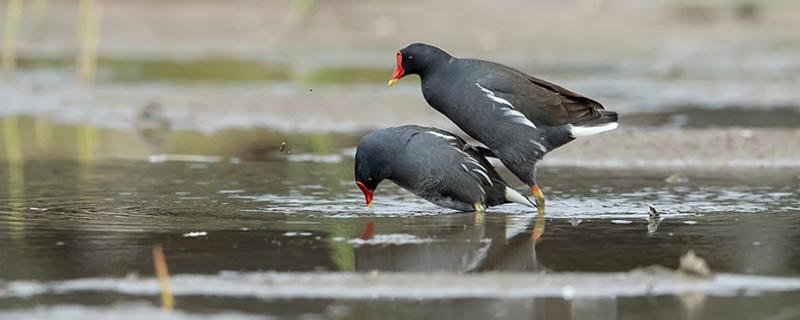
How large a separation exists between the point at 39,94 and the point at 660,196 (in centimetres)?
938

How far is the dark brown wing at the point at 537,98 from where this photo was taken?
402 inches

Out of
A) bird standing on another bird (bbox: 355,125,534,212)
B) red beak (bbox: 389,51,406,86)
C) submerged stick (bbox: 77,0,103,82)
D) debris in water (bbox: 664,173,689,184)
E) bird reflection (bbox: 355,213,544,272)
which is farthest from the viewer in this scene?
submerged stick (bbox: 77,0,103,82)

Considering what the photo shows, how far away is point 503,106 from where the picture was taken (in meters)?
10.2

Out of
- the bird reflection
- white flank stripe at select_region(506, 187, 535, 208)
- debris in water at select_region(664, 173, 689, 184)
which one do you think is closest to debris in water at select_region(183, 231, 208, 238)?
the bird reflection

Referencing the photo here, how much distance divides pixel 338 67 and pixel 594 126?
1078cm

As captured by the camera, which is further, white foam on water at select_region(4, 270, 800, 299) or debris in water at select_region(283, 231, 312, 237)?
debris in water at select_region(283, 231, 312, 237)

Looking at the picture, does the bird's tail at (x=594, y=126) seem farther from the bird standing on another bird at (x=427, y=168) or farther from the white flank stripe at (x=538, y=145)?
the bird standing on another bird at (x=427, y=168)

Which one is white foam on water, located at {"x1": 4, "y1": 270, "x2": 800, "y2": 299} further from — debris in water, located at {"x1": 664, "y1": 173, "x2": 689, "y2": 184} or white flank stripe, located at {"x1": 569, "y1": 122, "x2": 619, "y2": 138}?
debris in water, located at {"x1": 664, "y1": 173, "x2": 689, "y2": 184}

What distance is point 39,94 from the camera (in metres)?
18.1

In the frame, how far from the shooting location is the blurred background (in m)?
15.2

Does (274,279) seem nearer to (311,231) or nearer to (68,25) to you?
(311,231)

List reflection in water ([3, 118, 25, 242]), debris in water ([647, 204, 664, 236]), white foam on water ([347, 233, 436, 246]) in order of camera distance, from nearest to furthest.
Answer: white foam on water ([347, 233, 436, 246]), debris in water ([647, 204, 664, 236]), reflection in water ([3, 118, 25, 242])

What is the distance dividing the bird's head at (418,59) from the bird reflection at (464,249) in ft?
3.35

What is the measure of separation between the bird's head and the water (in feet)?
3.00
